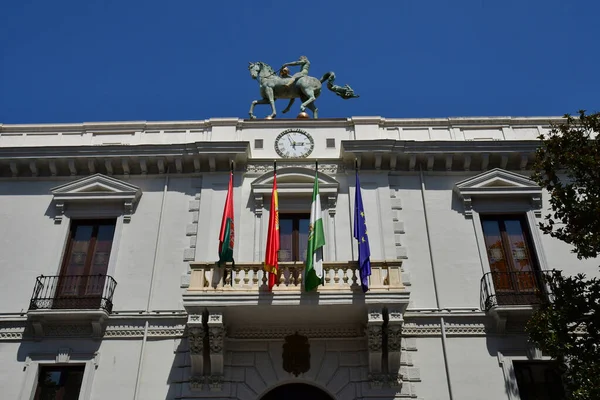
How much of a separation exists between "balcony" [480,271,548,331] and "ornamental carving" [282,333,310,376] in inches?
180

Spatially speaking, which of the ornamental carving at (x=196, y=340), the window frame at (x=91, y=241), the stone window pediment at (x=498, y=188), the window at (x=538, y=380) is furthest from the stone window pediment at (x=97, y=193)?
the window at (x=538, y=380)

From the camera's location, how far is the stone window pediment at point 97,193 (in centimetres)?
1619

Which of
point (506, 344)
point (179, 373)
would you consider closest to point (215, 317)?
point (179, 373)

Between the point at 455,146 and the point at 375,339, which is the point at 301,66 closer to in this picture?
the point at 455,146

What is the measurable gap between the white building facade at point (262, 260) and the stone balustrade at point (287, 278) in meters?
0.05

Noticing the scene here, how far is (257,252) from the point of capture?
15.2 m

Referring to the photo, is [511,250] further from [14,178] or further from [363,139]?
[14,178]

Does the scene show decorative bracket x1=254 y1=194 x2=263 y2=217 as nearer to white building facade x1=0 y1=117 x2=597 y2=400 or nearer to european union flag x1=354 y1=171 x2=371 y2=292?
white building facade x1=0 y1=117 x2=597 y2=400

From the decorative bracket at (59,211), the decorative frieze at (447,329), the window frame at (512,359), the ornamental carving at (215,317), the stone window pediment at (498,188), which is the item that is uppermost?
the stone window pediment at (498,188)

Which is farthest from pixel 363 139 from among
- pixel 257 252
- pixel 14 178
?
pixel 14 178

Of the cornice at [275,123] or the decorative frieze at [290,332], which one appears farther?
the cornice at [275,123]

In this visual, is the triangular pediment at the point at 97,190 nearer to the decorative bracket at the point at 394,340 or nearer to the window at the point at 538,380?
the decorative bracket at the point at 394,340

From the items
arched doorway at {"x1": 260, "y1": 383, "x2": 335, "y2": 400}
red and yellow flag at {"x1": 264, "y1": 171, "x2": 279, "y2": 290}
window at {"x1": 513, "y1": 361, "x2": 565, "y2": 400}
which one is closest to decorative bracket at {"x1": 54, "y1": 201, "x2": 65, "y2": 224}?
red and yellow flag at {"x1": 264, "y1": 171, "x2": 279, "y2": 290}

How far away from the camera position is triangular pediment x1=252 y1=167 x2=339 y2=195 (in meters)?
16.2
